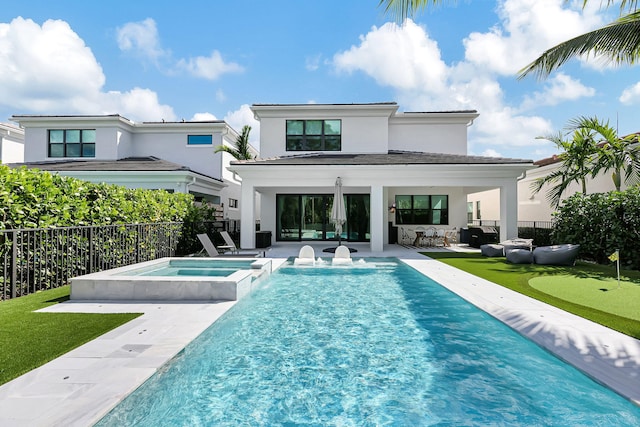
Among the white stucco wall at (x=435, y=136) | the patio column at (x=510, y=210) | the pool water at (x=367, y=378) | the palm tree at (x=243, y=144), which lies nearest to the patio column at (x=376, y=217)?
the patio column at (x=510, y=210)

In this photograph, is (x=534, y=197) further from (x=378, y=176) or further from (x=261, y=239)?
(x=261, y=239)

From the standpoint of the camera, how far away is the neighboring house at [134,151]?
1712cm

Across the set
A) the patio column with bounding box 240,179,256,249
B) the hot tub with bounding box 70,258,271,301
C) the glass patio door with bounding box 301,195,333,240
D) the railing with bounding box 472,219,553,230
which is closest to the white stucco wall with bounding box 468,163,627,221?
the railing with bounding box 472,219,553,230

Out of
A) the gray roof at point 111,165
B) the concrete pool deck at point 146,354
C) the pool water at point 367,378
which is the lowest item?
the pool water at point 367,378

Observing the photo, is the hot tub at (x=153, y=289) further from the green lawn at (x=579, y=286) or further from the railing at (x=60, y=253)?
the green lawn at (x=579, y=286)

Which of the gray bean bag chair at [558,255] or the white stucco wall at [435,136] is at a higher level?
the white stucco wall at [435,136]

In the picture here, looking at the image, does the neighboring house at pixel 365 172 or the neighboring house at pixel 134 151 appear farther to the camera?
the neighboring house at pixel 134 151

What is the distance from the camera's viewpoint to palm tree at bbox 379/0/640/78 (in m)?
6.08

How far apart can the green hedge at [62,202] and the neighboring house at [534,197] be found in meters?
16.2

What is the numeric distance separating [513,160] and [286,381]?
14.5m

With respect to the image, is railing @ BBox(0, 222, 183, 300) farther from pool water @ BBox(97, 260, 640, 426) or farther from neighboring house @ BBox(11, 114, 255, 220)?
neighboring house @ BBox(11, 114, 255, 220)

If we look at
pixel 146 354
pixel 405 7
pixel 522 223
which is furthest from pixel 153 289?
pixel 522 223

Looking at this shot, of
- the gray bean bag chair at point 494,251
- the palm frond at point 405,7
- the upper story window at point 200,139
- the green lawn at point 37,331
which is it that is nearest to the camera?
the green lawn at point 37,331

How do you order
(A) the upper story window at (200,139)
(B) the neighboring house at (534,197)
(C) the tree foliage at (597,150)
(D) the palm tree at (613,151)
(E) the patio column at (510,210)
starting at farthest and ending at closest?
(A) the upper story window at (200,139) < (B) the neighboring house at (534,197) < (E) the patio column at (510,210) < (C) the tree foliage at (597,150) < (D) the palm tree at (613,151)
